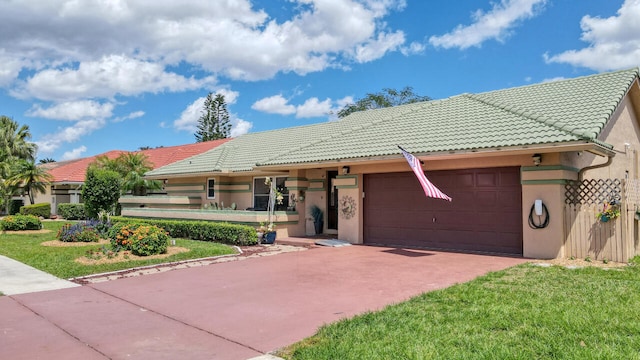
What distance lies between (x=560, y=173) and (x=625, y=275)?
10.1ft

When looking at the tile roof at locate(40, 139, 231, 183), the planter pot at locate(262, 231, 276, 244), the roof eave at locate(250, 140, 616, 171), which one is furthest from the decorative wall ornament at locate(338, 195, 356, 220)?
the tile roof at locate(40, 139, 231, 183)

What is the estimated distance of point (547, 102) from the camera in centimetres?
1401

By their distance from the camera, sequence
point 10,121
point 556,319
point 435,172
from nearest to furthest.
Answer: point 556,319, point 435,172, point 10,121

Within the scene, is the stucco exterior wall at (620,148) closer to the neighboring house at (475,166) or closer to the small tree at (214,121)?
the neighboring house at (475,166)

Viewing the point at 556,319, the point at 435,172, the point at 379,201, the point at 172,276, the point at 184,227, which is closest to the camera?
the point at 556,319

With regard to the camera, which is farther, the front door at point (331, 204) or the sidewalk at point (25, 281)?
the front door at point (331, 204)

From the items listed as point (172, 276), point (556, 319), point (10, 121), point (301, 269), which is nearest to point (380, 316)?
point (556, 319)

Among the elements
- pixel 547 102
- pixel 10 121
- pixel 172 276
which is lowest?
pixel 172 276

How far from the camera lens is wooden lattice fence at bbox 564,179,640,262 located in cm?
1051

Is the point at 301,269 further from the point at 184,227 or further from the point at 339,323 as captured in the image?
the point at 184,227

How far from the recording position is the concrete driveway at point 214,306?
544 centimetres

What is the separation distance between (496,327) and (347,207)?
34.0 ft

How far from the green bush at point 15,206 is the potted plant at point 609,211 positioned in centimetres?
3986

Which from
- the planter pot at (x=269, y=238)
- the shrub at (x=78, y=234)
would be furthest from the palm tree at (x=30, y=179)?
the planter pot at (x=269, y=238)
